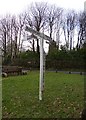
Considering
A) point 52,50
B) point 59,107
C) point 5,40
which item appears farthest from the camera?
point 5,40

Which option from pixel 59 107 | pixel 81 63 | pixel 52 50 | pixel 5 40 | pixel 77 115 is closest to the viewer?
pixel 77 115

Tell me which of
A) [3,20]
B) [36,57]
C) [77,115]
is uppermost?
[3,20]

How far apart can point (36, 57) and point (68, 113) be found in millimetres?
35647

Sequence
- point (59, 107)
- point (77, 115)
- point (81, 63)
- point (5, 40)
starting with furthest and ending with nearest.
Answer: point (5, 40) < point (81, 63) < point (59, 107) < point (77, 115)

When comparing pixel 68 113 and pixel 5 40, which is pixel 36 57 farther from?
pixel 68 113

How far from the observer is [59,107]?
7.82 m

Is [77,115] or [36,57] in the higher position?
[36,57]

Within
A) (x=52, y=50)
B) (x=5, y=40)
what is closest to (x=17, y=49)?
(x=5, y=40)

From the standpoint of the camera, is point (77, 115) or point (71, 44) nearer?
point (77, 115)

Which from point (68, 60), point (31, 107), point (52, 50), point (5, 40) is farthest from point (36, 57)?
point (31, 107)

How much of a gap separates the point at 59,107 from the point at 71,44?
1668 inches

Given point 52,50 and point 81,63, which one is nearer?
point 81,63

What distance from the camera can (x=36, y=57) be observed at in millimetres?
42594

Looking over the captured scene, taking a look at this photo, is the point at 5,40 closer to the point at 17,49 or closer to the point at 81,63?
the point at 17,49
